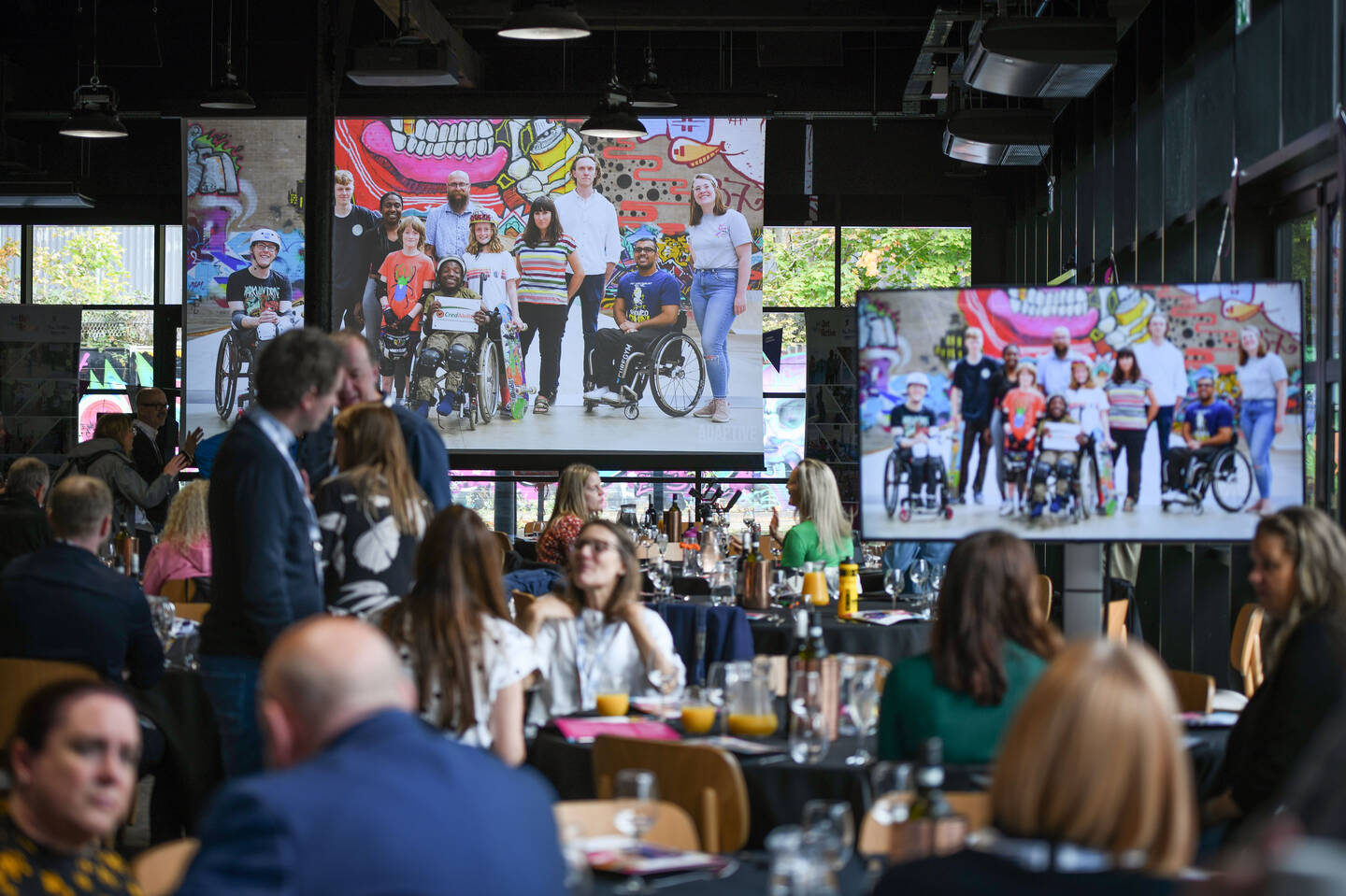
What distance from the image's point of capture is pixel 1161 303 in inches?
204

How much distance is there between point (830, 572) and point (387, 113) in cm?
713

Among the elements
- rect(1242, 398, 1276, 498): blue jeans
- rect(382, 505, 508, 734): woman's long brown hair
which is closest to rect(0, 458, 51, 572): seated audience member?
rect(382, 505, 508, 734): woman's long brown hair

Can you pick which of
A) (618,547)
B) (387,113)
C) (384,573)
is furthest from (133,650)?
(387,113)

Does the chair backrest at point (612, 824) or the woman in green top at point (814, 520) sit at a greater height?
the woman in green top at point (814, 520)

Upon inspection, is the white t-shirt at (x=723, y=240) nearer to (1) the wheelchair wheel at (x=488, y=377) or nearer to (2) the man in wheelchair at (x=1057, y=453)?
(1) the wheelchair wheel at (x=488, y=377)

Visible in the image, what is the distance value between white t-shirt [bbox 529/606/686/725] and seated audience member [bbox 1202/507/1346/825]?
1759 mm

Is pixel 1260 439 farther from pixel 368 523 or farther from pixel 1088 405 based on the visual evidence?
pixel 368 523

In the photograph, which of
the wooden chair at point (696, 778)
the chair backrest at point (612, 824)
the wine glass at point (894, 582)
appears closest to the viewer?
the chair backrest at point (612, 824)

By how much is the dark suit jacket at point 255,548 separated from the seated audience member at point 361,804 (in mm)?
1806

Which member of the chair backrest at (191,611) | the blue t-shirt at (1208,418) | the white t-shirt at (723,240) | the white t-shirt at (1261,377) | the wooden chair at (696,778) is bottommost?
the wooden chair at (696,778)

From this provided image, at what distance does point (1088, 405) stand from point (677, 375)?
7.18m

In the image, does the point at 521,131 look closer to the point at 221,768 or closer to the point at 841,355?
the point at 841,355

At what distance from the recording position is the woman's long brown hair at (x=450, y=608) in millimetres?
3725

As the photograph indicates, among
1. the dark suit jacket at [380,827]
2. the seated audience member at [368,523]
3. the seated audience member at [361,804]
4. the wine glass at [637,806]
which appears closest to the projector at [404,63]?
the seated audience member at [368,523]
